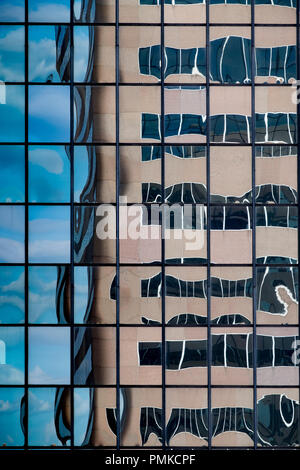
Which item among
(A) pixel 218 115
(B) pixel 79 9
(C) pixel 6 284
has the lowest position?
(C) pixel 6 284

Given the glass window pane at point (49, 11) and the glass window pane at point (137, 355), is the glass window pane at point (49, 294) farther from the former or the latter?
the glass window pane at point (49, 11)

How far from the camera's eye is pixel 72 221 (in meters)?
7.24

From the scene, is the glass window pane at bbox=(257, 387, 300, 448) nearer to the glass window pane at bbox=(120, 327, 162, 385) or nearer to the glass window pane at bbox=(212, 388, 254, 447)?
the glass window pane at bbox=(212, 388, 254, 447)

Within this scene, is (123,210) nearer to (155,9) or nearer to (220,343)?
(220,343)

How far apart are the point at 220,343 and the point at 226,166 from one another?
3.25 metres

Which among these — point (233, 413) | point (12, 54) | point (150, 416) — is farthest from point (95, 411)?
point (12, 54)

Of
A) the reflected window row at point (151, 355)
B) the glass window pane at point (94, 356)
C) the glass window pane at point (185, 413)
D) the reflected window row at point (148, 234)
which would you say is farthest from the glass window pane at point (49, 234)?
the glass window pane at point (185, 413)

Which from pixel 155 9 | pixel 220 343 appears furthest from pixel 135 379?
pixel 155 9

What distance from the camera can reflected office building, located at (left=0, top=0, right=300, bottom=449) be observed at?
23.7 feet

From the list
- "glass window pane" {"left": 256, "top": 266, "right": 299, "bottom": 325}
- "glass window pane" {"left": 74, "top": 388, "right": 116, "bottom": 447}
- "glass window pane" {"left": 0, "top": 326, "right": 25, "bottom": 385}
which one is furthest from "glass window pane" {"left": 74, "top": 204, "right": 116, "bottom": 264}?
"glass window pane" {"left": 256, "top": 266, "right": 299, "bottom": 325}

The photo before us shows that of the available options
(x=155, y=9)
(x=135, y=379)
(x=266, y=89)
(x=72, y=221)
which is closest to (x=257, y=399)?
(x=135, y=379)

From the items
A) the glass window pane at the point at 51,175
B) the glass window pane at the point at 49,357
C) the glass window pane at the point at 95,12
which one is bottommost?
the glass window pane at the point at 49,357

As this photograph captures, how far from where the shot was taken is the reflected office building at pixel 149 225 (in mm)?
7215

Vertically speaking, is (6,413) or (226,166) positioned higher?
(226,166)
